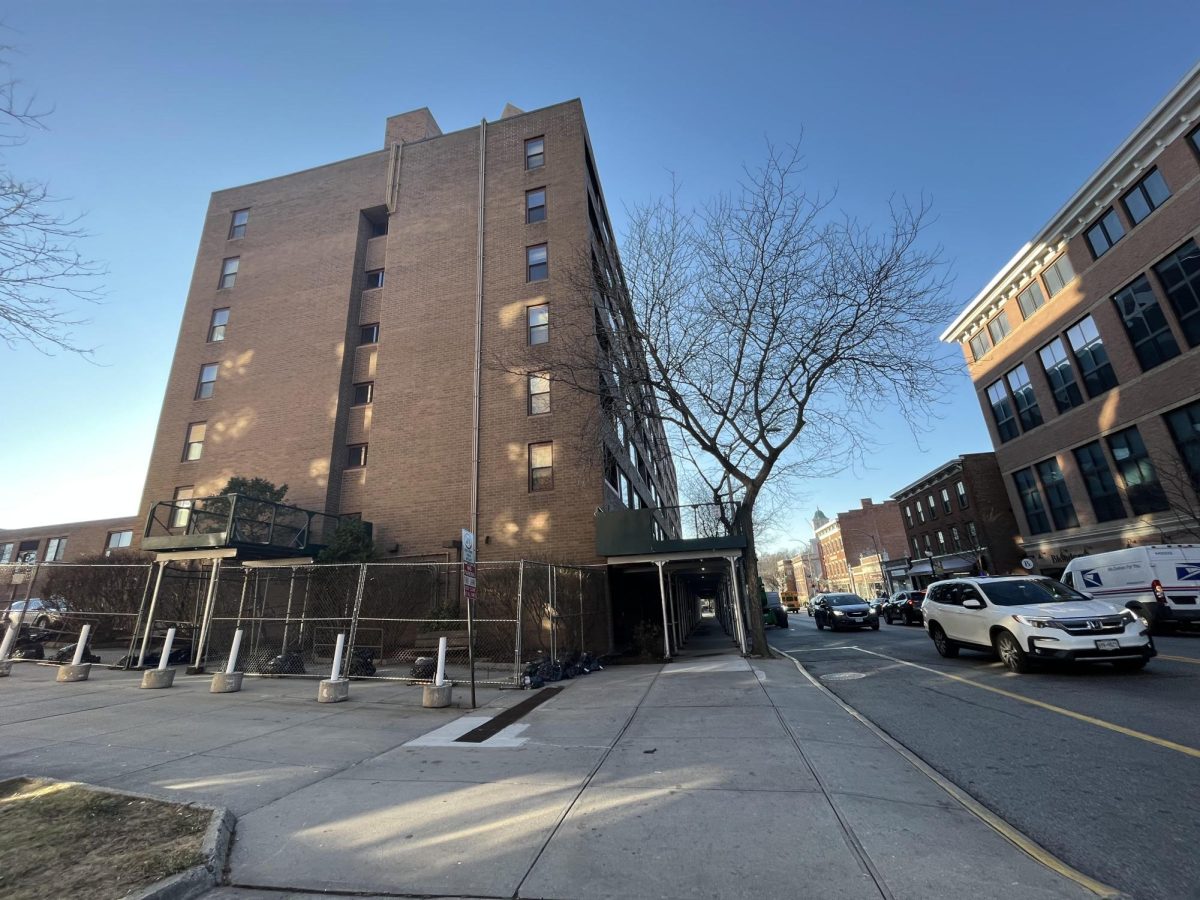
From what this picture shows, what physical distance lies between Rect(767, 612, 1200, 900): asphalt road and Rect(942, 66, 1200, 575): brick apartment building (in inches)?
677

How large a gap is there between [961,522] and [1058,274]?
Result: 20.7 m

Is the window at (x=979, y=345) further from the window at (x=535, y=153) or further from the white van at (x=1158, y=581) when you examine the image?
the window at (x=535, y=153)

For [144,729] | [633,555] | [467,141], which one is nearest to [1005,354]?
[633,555]

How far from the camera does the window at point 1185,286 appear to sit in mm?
20328

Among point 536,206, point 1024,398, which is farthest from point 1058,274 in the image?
point 536,206

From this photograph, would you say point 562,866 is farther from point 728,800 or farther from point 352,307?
point 352,307

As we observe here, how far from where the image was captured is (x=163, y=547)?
13.9 m

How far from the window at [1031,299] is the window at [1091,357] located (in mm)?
3153

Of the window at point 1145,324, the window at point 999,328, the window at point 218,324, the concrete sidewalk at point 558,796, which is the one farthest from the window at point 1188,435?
the window at point 218,324

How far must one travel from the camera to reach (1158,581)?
13992 mm

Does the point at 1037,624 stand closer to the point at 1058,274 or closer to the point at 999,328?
the point at 1058,274

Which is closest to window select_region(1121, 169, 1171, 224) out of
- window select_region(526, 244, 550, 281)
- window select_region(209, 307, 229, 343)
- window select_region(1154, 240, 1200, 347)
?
window select_region(1154, 240, 1200, 347)

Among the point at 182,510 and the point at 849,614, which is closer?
the point at 182,510

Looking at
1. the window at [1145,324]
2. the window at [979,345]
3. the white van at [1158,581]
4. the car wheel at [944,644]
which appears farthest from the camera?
the window at [979,345]
